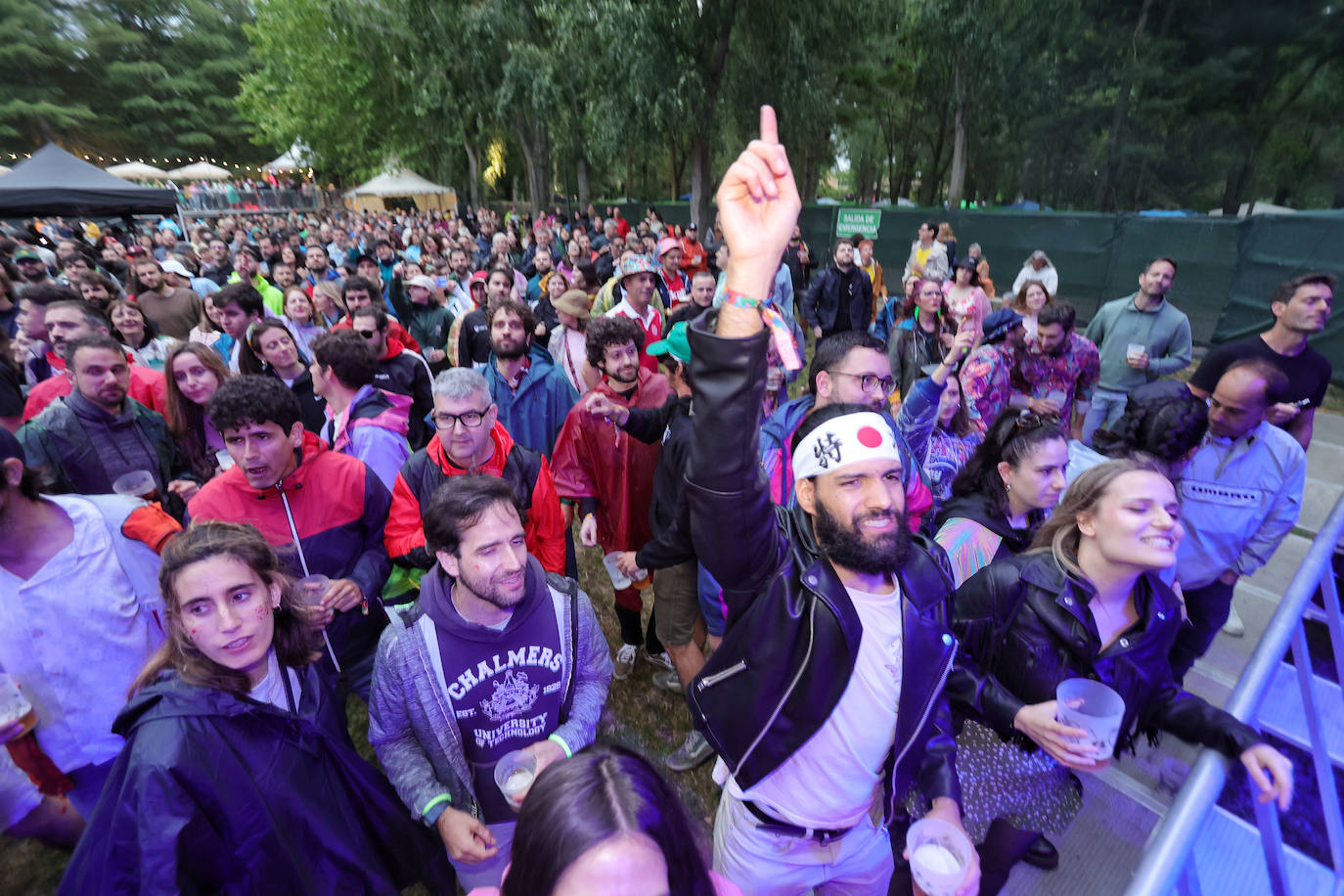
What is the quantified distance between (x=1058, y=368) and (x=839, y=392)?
10.2ft

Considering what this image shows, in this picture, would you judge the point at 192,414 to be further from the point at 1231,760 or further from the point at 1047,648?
the point at 1231,760

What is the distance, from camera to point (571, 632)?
234 cm

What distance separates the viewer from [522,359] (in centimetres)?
441

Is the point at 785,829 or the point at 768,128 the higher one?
the point at 768,128

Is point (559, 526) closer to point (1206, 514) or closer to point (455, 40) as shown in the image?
point (1206, 514)

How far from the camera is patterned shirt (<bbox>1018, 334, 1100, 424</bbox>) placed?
16.2ft

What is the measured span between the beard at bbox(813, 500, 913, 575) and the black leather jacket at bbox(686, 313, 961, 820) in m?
0.07

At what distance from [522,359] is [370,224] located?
2117 centimetres

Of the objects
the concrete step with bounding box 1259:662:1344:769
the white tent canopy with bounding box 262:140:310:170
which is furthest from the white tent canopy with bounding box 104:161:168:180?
the concrete step with bounding box 1259:662:1344:769

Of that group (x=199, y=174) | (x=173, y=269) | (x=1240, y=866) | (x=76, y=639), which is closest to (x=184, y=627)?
(x=76, y=639)

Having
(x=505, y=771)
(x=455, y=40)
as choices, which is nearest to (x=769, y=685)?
(x=505, y=771)

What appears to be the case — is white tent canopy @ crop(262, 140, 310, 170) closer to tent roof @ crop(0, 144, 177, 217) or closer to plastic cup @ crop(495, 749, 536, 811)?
tent roof @ crop(0, 144, 177, 217)

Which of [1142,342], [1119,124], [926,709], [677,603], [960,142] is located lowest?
[677,603]

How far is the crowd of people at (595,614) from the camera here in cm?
165
